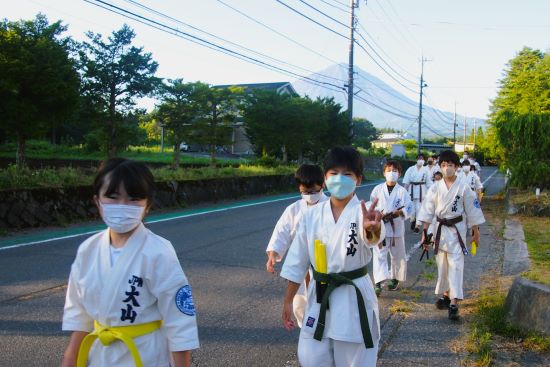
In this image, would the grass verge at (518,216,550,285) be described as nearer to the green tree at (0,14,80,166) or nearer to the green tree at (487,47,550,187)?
the green tree at (487,47,550,187)

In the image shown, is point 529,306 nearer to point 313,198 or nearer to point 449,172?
point 449,172

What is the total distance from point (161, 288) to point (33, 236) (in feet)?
29.8

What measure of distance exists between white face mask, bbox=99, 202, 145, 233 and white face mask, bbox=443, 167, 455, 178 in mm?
4395

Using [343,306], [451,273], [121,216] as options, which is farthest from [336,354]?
[451,273]

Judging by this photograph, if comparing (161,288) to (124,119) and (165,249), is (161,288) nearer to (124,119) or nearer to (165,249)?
(165,249)

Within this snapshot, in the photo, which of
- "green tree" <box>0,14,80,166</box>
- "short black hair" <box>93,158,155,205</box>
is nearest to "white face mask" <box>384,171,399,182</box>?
"short black hair" <box>93,158,155,205</box>

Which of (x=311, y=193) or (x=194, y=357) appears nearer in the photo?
(x=194, y=357)

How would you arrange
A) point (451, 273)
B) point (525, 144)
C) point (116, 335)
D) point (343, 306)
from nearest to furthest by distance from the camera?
1. point (116, 335)
2. point (343, 306)
3. point (451, 273)
4. point (525, 144)

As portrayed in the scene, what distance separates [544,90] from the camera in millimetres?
21922

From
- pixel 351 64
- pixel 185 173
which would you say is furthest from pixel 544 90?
pixel 185 173

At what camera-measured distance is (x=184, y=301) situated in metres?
2.16

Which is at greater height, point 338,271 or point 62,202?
point 338,271

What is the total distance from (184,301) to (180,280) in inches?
3.6

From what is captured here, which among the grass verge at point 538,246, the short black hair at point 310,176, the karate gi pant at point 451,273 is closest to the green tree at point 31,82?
the short black hair at point 310,176
